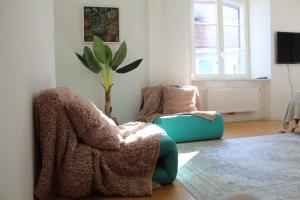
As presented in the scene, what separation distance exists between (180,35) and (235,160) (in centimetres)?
254

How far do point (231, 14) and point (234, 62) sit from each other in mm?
970

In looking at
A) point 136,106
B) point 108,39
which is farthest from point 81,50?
point 136,106

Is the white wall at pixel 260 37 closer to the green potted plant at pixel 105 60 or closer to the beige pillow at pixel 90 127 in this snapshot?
the green potted plant at pixel 105 60

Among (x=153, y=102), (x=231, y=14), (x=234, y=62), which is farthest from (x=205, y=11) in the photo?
(x=153, y=102)

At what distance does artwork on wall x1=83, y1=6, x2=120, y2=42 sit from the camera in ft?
13.2

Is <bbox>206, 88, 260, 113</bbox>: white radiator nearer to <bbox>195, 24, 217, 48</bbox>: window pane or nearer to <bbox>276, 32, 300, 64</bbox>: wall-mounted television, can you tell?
<bbox>276, 32, 300, 64</bbox>: wall-mounted television

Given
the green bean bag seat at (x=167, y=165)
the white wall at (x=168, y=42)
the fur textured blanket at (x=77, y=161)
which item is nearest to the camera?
the fur textured blanket at (x=77, y=161)

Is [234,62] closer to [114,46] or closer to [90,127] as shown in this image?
[114,46]

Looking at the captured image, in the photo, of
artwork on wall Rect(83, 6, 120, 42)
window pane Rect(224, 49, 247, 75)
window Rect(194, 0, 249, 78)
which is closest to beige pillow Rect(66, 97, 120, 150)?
artwork on wall Rect(83, 6, 120, 42)

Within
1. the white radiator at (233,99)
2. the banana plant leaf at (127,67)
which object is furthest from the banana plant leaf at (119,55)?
the white radiator at (233,99)

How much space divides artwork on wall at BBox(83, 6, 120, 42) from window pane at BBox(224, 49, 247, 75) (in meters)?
2.27

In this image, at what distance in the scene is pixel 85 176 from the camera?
1.66 metres

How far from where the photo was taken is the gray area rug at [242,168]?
5.84ft

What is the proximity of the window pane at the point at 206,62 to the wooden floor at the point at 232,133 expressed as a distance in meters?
1.08
